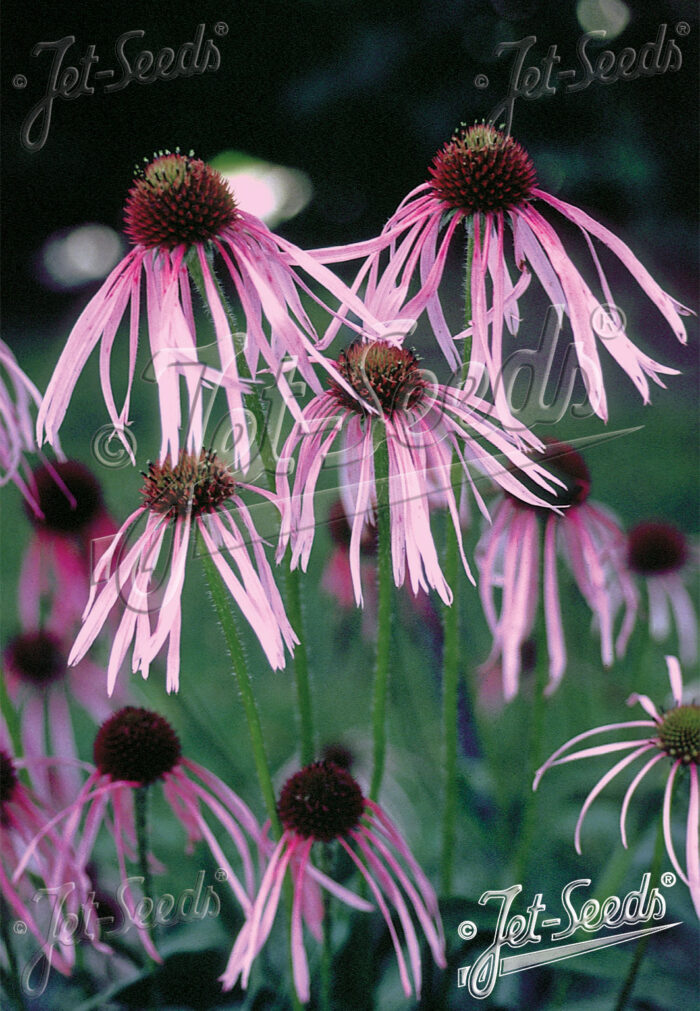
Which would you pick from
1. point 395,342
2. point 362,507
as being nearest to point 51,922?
point 362,507

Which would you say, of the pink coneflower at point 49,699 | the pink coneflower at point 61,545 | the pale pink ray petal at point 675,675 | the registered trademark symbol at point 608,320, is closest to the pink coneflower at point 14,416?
the pink coneflower at point 61,545

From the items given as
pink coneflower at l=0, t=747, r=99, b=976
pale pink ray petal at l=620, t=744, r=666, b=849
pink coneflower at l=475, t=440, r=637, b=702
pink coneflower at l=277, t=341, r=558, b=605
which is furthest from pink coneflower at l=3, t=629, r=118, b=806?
pale pink ray petal at l=620, t=744, r=666, b=849

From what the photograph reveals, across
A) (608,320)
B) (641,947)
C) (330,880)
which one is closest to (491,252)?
(608,320)

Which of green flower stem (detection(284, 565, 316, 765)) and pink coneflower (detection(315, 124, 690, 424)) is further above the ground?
pink coneflower (detection(315, 124, 690, 424))

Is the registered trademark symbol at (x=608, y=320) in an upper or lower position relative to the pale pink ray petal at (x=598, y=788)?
upper

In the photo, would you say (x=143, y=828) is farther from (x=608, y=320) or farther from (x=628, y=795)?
(x=608, y=320)

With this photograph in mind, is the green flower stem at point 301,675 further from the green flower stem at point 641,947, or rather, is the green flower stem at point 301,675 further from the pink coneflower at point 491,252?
the green flower stem at point 641,947

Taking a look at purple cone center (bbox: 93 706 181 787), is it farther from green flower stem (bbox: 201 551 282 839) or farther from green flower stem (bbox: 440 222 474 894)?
green flower stem (bbox: 440 222 474 894)
